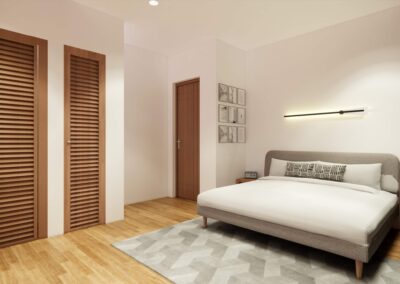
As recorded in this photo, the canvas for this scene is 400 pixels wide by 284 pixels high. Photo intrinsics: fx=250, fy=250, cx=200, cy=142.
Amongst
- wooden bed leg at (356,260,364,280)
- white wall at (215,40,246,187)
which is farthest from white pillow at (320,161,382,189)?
white wall at (215,40,246,187)

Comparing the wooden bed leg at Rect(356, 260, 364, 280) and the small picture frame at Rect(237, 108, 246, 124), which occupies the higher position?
the small picture frame at Rect(237, 108, 246, 124)

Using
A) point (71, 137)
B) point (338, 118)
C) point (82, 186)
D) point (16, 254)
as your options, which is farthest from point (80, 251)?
point (338, 118)

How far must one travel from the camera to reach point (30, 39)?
102 inches

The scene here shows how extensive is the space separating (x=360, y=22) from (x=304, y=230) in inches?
114

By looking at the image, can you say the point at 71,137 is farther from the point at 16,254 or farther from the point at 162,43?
the point at 162,43

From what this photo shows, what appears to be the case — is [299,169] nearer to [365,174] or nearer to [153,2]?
[365,174]

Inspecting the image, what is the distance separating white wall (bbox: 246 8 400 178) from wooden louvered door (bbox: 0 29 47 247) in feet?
10.6

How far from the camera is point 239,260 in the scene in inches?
88.1

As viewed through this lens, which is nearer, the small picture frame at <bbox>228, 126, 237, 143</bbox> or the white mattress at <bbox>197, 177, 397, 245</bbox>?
the white mattress at <bbox>197, 177, 397, 245</bbox>

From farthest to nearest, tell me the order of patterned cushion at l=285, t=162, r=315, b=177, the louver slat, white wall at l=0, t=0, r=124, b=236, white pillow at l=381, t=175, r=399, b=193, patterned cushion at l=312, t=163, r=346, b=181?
patterned cushion at l=285, t=162, r=315, b=177 → patterned cushion at l=312, t=163, r=346, b=181 → white pillow at l=381, t=175, r=399, b=193 → white wall at l=0, t=0, r=124, b=236 → the louver slat

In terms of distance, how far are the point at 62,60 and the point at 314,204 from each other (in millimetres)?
3044

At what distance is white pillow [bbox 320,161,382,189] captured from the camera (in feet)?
9.68

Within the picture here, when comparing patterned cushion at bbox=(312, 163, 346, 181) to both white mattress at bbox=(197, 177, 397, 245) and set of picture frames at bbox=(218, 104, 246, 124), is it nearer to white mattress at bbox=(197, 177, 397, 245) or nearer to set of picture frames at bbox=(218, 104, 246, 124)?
white mattress at bbox=(197, 177, 397, 245)

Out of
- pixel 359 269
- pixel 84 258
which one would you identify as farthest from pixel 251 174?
pixel 84 258
